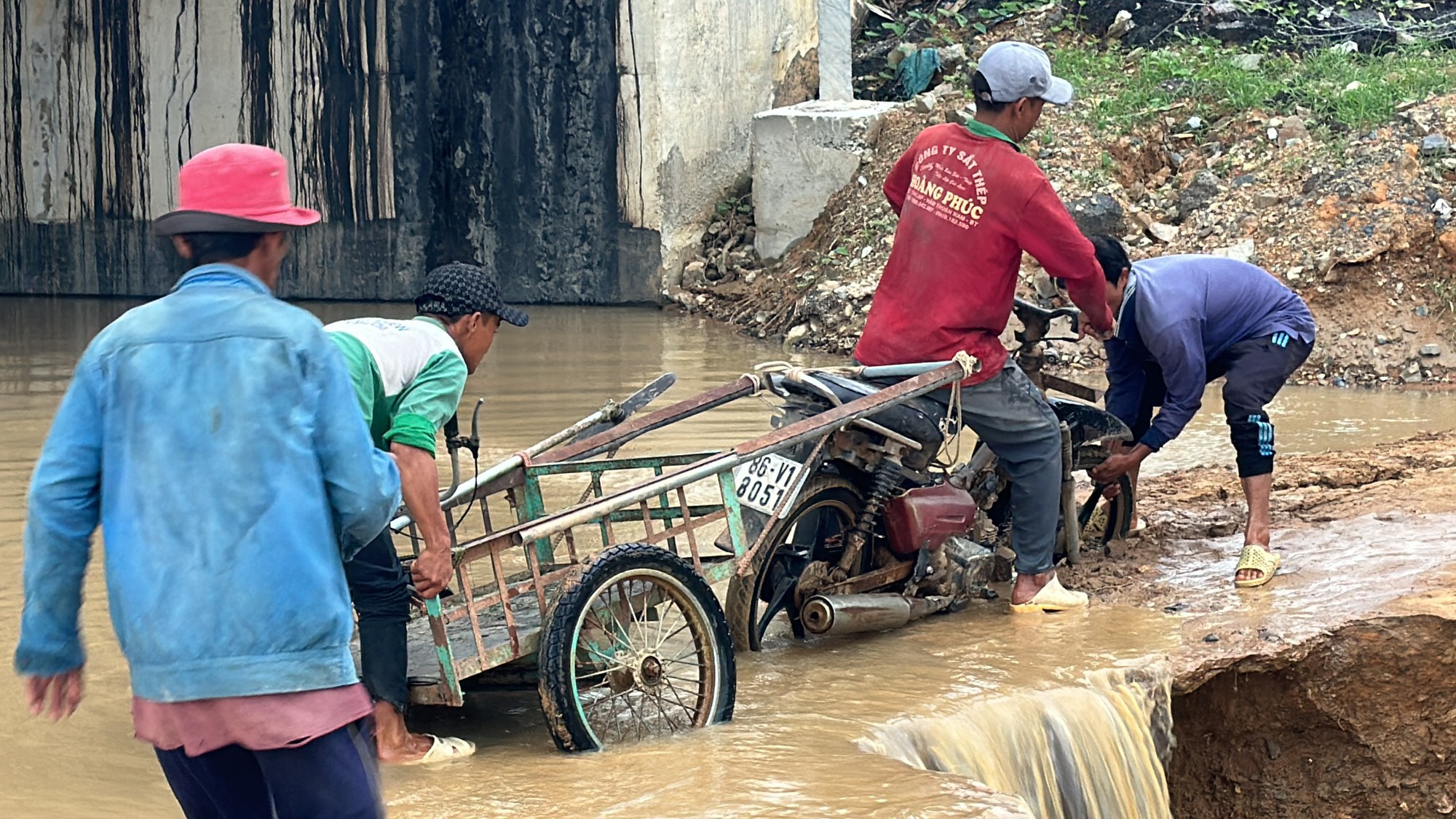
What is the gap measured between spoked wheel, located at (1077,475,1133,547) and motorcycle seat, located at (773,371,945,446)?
1464 millimetres

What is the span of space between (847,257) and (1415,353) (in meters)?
4.52

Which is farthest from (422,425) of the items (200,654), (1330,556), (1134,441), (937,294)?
(1330,556)

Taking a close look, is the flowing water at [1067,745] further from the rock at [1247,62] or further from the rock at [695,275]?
the rock at [1247,62]

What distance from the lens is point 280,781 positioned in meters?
2.82

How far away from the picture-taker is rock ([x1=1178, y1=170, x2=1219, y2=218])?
13.1 metres

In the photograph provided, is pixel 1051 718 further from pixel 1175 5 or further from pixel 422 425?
pixel 1175 5

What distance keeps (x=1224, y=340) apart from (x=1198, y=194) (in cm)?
719

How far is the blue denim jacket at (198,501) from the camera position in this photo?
2768mm

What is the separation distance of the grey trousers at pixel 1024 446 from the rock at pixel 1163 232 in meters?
7.39

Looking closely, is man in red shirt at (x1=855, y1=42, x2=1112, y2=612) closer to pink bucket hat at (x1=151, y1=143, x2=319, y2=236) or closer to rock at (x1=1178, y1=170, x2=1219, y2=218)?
pink bucket hat at (x1=151, y1=143, x2=319, y2=236)

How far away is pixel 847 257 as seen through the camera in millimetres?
13586

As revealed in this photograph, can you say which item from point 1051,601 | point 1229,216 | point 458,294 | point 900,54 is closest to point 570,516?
point 458,294

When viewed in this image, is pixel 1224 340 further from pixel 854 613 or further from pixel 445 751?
pixel 445 751

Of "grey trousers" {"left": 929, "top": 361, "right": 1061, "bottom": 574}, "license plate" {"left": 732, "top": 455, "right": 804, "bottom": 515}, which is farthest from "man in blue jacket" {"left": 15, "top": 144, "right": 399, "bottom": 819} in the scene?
"grey trousers" {"left": 929, "top": 361, "right": 1061, "bottom": 574}
